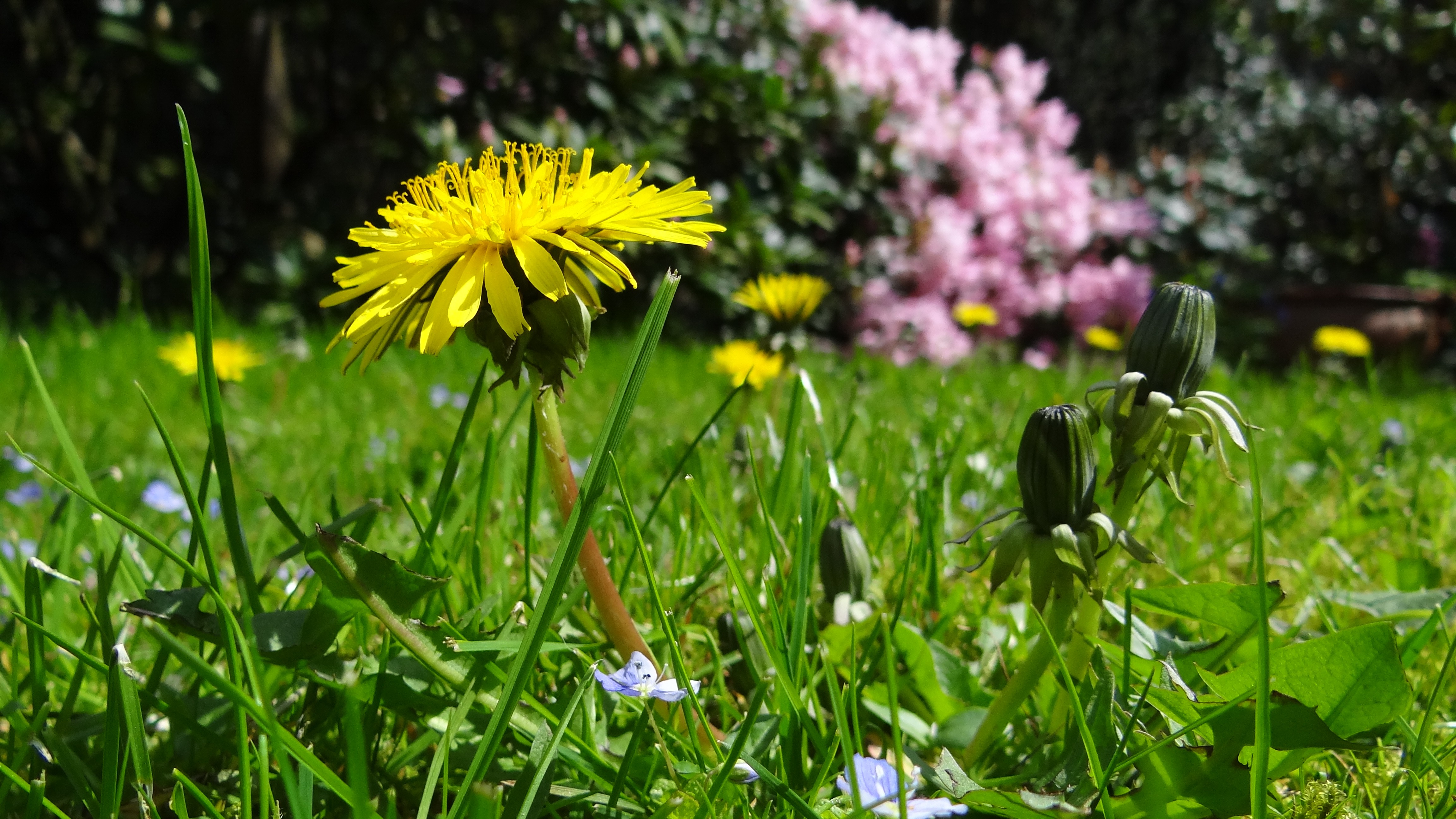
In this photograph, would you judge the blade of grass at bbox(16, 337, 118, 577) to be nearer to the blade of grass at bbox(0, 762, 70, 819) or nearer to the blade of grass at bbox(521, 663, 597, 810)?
the blade of grass at bbox(0, 762, 70, 819)

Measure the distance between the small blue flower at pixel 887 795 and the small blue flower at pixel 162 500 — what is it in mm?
1405

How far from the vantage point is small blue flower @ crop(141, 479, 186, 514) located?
1661 millimetres

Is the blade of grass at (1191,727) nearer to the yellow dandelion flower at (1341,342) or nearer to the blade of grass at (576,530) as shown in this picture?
the blade of grass at (576,530)

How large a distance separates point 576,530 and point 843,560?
1.37 ft

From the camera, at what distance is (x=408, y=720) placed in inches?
30.8

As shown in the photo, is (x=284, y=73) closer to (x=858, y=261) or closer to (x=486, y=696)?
(x=858, y=261)

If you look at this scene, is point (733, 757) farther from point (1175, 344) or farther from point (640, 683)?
point (1175, 344)

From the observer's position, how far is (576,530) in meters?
0.60

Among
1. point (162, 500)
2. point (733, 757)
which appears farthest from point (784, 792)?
point (162, 500)

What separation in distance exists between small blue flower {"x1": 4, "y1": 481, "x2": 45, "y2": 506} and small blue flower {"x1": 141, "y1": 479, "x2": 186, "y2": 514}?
5.9 inches

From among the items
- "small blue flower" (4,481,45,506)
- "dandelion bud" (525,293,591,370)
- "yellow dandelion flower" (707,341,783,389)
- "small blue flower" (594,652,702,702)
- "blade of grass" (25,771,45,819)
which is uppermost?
"dandelion bud" (525,293,591,370)

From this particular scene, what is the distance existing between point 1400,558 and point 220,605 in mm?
1237

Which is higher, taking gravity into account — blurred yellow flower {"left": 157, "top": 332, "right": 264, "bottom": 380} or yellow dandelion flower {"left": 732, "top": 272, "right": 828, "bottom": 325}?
yellow dandelion flower {"left": 732, "top": 272, "right": 828, "bottom": 325}

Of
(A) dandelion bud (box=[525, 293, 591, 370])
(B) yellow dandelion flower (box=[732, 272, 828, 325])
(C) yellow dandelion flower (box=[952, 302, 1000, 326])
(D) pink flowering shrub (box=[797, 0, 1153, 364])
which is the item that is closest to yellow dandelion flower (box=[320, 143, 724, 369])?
(A) dandelion bud (box=[525, 293, 591, 370])
